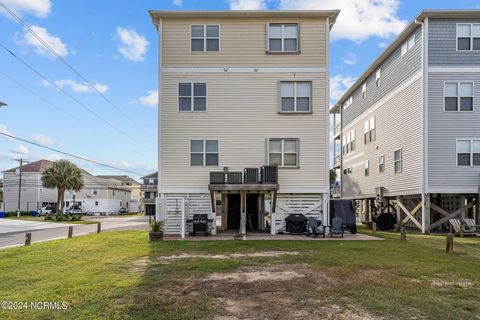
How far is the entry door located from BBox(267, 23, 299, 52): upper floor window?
7.68 metres

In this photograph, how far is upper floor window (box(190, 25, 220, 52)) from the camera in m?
18.5

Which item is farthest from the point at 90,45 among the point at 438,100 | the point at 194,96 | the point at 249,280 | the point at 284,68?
the point at 438,100

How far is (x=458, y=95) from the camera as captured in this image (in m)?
19.3

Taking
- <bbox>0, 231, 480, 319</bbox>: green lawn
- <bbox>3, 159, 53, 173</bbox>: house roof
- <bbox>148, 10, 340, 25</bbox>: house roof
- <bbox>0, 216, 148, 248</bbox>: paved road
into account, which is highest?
<bbox>148, 10, 340, 25</bbox>: house roof

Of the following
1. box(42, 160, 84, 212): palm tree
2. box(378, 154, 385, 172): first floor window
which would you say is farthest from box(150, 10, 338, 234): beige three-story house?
box(42, 160, 84, 212): palm tree

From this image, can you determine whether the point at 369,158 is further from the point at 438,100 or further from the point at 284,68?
the point at 284,68

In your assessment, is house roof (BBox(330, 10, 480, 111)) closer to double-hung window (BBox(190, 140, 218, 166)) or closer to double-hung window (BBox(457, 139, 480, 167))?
double-hung window (BBox(457, 139, 480, 167))

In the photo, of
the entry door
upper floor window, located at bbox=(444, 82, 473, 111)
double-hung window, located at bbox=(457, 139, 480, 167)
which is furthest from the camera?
the entry door

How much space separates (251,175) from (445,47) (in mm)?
11399

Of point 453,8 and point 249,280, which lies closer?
point 249,280

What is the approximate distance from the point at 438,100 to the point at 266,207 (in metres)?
9.72

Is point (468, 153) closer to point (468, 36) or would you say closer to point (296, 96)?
point (468, 36)

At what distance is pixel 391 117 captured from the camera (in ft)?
76.5

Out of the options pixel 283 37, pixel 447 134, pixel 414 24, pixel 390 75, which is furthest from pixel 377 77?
pixel 283 37
